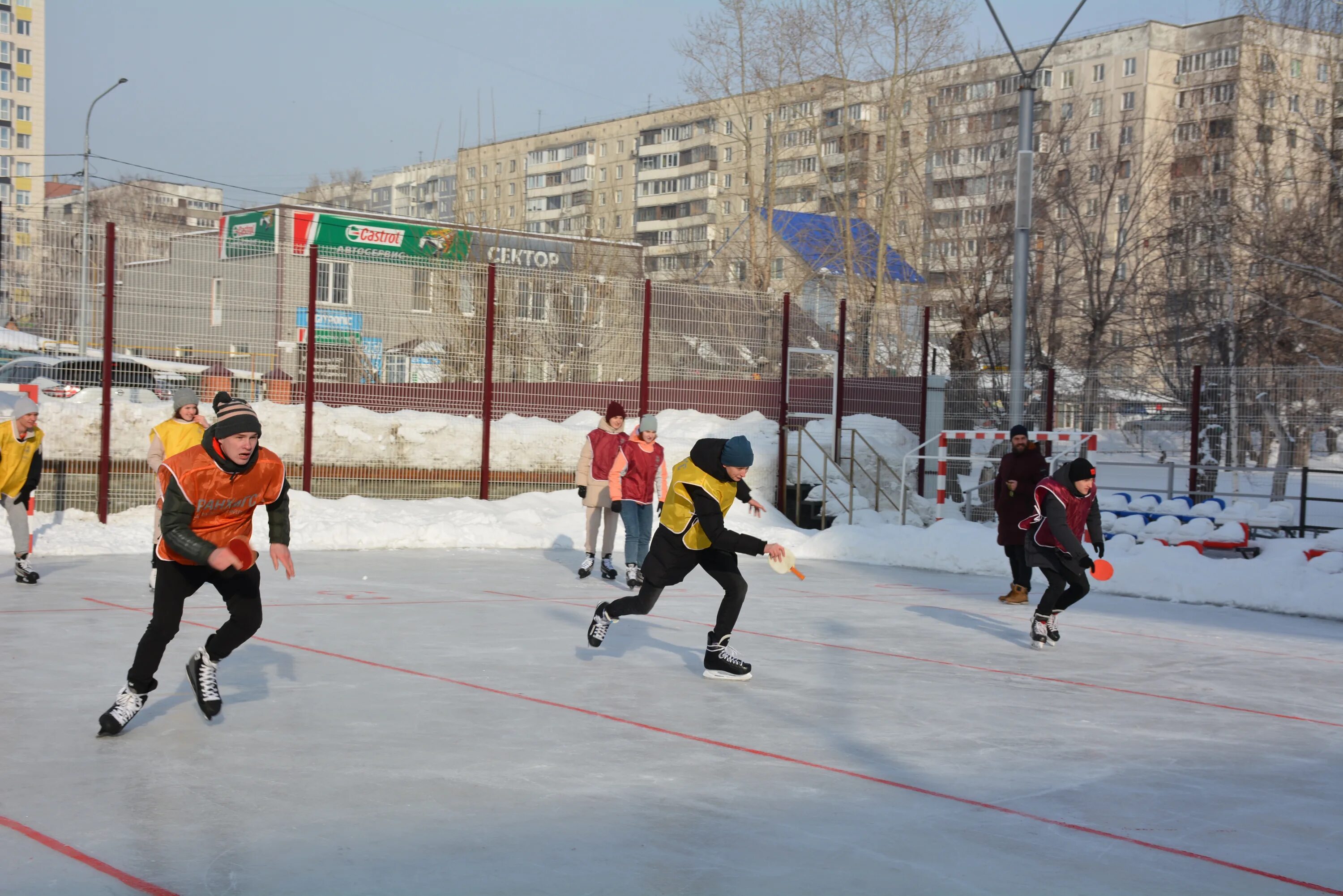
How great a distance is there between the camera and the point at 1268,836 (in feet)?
17.5

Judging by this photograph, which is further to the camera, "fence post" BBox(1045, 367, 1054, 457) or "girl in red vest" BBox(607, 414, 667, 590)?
"fence post" BBox(1045, 367, 1054, 457)

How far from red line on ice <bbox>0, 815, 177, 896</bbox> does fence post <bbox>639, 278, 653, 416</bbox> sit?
15365 millimetres

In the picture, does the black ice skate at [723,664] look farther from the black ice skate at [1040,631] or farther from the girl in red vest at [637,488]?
→ the girl in red vest at [637,488]

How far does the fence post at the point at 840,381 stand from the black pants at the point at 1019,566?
800 cm

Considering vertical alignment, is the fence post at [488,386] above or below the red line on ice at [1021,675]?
above

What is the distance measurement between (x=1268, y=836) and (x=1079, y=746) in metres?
1.56

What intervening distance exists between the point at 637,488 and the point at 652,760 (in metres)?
6.95

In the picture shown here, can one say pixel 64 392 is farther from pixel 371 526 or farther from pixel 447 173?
pixel 447 173

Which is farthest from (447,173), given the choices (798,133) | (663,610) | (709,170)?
(663,610)

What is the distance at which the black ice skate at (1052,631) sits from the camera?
10.4 m

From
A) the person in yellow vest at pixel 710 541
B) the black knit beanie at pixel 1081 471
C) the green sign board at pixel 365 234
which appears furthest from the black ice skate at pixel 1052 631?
the green sign board at pixel 365 234

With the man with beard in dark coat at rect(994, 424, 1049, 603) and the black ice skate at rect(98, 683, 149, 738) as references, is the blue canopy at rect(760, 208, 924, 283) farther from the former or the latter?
the black ice skate at rect(98, 683, 149, 738)

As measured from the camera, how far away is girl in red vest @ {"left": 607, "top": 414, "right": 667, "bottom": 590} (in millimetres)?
13008

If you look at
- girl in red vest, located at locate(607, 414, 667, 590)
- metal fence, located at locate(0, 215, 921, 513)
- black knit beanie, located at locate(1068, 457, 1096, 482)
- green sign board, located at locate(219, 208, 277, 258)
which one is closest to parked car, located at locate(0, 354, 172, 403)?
metal fence, located at locate(0, 215, 921, 513)
